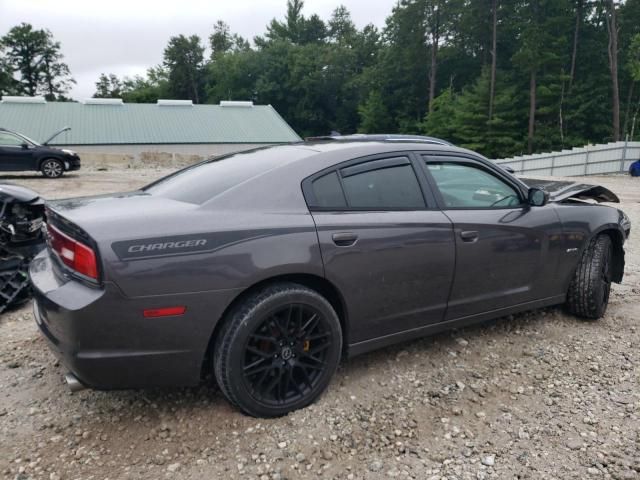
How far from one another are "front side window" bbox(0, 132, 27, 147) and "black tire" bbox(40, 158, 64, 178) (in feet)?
2.78

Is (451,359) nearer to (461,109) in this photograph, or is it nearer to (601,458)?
(601,458)

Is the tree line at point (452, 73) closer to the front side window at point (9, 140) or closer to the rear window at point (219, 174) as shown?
the front side window at point (9, 140)

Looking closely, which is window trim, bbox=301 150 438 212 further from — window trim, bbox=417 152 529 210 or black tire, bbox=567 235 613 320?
black tire, bbox=567 235 613 320

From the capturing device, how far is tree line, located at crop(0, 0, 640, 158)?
122ft

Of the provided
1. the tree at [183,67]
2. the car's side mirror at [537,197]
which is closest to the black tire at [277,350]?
the car's side mirror at [537,197]

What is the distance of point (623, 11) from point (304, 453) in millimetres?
44509

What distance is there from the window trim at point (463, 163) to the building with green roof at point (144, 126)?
25.3m

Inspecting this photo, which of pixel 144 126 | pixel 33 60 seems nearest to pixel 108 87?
pixel 33 60

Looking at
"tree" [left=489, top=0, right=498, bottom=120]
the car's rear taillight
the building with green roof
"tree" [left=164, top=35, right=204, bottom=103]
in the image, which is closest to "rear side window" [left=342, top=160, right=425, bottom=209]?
the car's rear taillight

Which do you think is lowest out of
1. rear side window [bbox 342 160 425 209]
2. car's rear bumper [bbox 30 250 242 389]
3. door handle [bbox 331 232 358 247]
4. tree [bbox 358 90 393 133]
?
car's rear bumper [bbox 30 250 242 389]

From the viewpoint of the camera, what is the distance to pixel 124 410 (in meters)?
2.63

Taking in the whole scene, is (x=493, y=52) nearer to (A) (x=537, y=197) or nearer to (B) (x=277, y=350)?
(A) (x=537, y=197)

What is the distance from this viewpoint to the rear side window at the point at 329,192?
2652mm

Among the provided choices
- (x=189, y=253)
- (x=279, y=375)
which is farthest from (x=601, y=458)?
(x=189, y=253)
